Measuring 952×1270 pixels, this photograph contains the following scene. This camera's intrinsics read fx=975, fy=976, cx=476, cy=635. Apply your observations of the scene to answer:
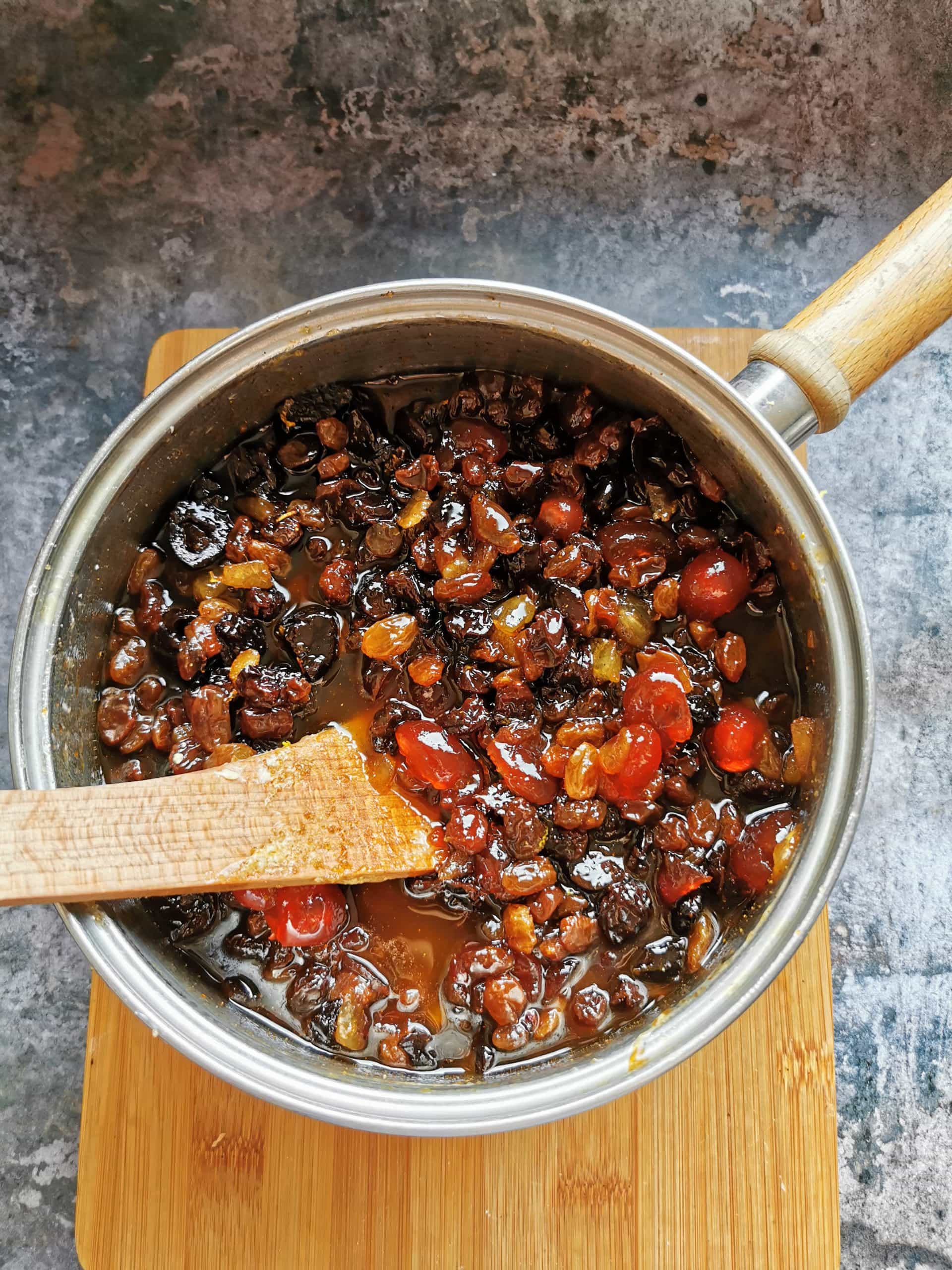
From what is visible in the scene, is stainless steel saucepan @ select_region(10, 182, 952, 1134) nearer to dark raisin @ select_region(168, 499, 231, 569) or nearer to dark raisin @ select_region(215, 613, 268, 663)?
dark raisin @ select_region(168, 499, 231, 569)

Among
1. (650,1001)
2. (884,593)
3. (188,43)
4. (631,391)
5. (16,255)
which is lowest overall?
(650,1001)

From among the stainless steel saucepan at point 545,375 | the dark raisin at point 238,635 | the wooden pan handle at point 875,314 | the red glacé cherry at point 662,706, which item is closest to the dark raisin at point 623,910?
the stainless steel saucepan at point 545,375

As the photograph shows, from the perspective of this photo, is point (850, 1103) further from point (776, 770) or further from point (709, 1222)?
point (776, 770)

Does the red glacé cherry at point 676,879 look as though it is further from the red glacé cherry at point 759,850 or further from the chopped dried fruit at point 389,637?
the chopped dried fruit at point 389,637

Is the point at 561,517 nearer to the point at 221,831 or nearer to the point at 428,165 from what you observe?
the point at 221,831

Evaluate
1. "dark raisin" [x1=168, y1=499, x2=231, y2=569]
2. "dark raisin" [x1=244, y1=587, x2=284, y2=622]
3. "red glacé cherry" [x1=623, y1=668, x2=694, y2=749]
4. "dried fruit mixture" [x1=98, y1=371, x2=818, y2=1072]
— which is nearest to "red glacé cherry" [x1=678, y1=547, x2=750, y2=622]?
"dried fruit mixture" [x1=98, y1=371, x2=818, y2=1072]

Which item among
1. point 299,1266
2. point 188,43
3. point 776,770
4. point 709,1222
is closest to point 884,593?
point 776,770

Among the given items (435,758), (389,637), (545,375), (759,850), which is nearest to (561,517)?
(545,375)
